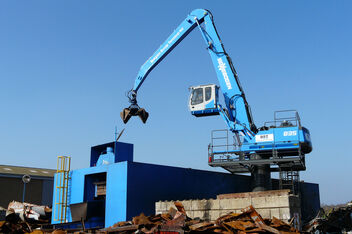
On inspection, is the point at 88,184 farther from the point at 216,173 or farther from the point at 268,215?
the point at 268,215

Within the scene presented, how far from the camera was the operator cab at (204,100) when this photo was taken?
19031 millimetres

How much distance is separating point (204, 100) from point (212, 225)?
8.52 meters

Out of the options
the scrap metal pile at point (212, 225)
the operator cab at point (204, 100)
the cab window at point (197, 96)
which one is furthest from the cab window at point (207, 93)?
the scrap metal pile at point (212, 225)

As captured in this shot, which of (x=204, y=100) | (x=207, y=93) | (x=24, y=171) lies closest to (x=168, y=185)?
(x=204, y=100)

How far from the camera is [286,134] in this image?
58.7 ft

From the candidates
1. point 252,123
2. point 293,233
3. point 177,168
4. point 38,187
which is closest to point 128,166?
point 177,168

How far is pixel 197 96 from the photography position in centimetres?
1948

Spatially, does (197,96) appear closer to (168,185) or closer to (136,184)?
(168,185)

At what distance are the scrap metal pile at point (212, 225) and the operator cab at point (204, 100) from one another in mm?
6899

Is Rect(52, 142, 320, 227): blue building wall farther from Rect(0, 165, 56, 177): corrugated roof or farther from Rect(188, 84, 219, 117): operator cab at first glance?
Rect(0, 165, 56, 177): corrugated roof

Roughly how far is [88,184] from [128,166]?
13.4 ft

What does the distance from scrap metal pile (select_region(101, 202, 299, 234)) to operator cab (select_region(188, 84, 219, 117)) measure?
6899 millimetres

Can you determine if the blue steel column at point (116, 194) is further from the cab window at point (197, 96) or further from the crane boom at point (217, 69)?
the cab window at point (197, 96)

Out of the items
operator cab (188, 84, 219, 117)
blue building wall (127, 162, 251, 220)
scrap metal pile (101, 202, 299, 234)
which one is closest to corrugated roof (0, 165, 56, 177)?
blue building wall (127, 162, 251, 220)
